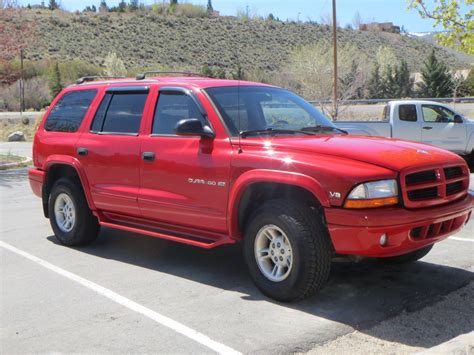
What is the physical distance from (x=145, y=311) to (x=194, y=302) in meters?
0.44

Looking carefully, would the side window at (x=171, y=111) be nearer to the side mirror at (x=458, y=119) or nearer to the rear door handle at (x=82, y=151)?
the rear door handle at (x=82, y=151)

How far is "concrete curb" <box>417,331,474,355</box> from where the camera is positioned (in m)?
Answer: 3.60

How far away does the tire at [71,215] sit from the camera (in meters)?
6.57

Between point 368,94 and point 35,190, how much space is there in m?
52.5

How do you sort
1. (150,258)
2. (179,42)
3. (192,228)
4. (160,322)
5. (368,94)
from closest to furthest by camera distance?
1. (160,322)
2. (192,228)
3. (150,258)
4. (368,94)
5. (179,42)

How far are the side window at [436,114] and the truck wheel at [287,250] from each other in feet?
34.4

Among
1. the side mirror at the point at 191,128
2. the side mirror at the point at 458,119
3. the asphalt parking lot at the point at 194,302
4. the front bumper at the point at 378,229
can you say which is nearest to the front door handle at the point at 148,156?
A: the side mirror at the point at 191,128

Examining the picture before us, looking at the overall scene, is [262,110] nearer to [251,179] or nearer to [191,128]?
[191,128]

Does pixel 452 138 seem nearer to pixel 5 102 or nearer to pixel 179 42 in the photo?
pixel 5 102

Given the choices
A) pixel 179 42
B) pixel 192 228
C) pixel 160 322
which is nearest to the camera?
pixel 160 322

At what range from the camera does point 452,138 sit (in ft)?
45.4

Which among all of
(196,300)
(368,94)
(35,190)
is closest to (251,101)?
→ (196,300)

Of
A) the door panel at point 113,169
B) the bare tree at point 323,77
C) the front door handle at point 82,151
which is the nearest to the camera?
the door panel at point 113,169

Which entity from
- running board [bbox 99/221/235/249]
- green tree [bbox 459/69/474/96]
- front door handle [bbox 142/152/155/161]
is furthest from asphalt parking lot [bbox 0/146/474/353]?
green tree [bbox 459/69/474/96]
